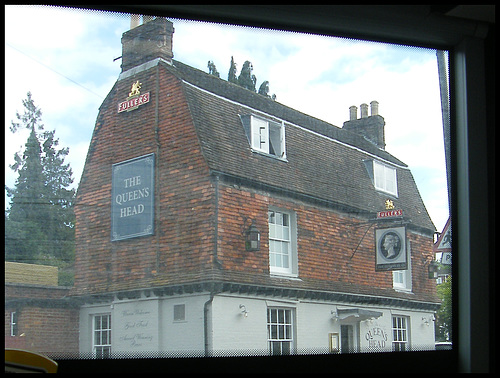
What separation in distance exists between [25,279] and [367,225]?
2.07 m

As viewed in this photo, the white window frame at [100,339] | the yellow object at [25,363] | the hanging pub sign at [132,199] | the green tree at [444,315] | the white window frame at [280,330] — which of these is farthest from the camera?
the green tree at [444,315]

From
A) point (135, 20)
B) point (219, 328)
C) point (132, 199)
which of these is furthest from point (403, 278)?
point (135, 20)

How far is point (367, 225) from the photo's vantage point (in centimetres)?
377

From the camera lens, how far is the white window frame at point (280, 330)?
3119mm

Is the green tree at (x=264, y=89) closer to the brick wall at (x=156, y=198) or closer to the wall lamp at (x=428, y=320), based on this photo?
the brick wall at (x=156, y=198)

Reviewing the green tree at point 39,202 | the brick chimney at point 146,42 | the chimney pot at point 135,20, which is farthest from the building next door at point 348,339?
the chimney pot at point 135,20

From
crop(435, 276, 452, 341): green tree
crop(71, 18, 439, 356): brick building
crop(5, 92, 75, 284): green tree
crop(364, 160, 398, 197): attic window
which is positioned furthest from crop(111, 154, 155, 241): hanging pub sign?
crop(435, 276, 452, 341): green tree

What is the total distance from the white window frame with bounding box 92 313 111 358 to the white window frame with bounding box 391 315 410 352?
1.55 m

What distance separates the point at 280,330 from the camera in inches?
131

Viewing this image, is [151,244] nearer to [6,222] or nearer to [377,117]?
[6,222]

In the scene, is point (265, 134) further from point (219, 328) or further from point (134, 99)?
point (219, 328)

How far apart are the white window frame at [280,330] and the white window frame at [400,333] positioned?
59 cm

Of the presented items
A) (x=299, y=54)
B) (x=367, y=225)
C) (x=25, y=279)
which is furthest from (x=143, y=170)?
(x=367, y=225)

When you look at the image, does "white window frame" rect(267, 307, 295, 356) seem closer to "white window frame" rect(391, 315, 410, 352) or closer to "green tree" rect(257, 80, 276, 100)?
"white window frame" rect(391, 315, 410, 352)
